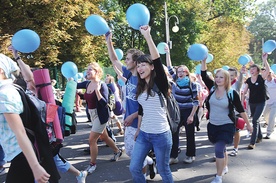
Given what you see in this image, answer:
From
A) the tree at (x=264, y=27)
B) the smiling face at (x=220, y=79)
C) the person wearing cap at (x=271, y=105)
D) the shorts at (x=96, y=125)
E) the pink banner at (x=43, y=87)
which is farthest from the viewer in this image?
the tree at (x=264, y=27)

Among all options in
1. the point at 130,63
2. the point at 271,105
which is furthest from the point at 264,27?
the point at 130,63

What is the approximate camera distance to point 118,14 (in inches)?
1187

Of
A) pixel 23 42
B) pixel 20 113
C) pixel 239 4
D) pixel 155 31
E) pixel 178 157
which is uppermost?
pixel 239 4

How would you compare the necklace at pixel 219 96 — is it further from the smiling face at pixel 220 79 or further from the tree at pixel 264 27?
the tree at pixel 264 27

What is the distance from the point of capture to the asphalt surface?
459 centimetres

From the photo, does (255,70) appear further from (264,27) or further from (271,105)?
(264,27)

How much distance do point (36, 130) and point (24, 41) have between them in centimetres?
162

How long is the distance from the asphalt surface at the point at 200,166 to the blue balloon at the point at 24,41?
7.46ft

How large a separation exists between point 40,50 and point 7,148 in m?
15.3

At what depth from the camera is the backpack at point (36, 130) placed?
2.13m

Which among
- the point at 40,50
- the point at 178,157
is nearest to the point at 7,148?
the point at 178,157

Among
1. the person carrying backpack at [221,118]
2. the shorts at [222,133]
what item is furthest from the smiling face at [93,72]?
the shorts at [222,133]

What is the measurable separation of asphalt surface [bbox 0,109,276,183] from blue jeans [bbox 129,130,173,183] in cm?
131

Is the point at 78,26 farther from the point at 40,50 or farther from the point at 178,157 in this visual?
the point at 178,157
